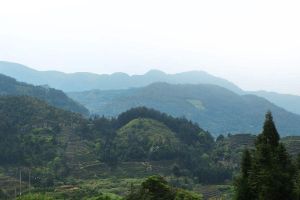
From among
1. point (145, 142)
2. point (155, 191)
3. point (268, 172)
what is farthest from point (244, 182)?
point (145, 142)

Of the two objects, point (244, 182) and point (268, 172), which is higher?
point (268, 172)

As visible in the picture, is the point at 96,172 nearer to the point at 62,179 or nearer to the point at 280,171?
the point at 62,179

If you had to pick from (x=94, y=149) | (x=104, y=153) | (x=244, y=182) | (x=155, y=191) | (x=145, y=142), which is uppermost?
(x=145, y=142)

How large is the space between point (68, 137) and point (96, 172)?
93.4ft

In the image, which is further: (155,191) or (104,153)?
(104,153)

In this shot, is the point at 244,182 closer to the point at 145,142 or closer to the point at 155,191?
the point at 155,191

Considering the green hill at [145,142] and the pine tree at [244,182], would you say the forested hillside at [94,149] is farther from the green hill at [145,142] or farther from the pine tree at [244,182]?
the pine tree at [244,182]

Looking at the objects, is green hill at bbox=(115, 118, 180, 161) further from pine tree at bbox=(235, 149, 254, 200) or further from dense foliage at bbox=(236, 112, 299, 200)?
dense foliage at bbox=(236, 112, 299, 200)

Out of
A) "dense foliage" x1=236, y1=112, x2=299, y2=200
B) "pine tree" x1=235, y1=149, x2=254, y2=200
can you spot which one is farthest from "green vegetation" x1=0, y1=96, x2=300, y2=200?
"dense foliage" x1=236, y1=112, x2=299, y2=200

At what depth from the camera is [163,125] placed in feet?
567

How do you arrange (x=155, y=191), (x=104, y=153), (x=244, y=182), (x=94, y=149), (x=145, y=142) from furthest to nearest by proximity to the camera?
(x=145, y=142) → (x=94, y=149) → (x=104, y=153) → (x=155, y=191) → (x=244, y=182)

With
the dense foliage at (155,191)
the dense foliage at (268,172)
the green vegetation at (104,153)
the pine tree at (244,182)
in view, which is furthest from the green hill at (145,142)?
the dense foliage at (268,172)

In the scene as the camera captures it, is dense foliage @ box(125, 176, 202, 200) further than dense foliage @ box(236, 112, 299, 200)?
Yes

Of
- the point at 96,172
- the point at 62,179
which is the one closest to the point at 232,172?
the point at 96,172
